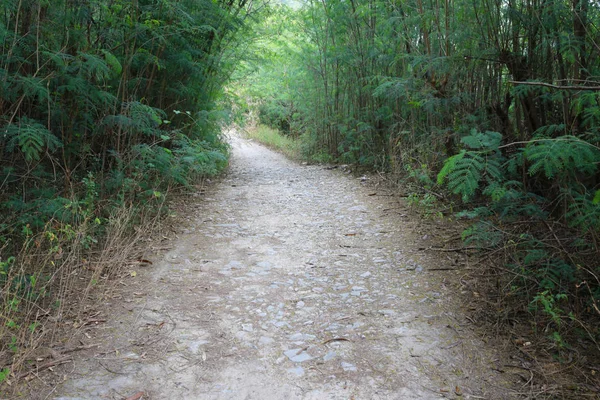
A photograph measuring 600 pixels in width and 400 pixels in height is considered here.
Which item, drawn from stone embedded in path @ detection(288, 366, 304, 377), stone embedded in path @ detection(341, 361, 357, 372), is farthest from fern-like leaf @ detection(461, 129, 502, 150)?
stone embedded in path @ detection(288, 366, 304, 377)

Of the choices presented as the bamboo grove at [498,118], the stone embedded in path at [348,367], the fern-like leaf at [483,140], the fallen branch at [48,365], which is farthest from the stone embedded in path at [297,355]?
the fern-like leaf at [483,140]

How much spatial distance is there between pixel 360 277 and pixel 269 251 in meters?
1.11

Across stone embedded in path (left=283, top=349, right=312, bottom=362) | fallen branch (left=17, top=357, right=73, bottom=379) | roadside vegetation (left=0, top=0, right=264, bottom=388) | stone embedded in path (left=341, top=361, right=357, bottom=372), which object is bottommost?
stone embedded in path (left=341, top=361, right=357, bottom=372)

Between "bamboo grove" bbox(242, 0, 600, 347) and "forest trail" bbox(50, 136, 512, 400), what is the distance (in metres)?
0.71

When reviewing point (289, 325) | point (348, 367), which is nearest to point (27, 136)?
point (289, 325)

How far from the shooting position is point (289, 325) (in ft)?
10.6

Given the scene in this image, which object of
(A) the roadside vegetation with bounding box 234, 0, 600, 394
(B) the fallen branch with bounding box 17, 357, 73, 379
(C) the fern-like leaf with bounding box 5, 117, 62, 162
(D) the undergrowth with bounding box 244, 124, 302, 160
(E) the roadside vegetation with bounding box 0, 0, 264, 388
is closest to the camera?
(B) the fallen branch with bounding box 17, 357, 73, 379

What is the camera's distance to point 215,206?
675cm

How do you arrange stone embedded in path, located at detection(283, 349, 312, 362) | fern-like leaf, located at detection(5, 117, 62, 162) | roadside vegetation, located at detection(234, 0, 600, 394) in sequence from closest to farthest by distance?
stone embedded in path, located at detection(283, 349, 312, 362), roadside vegetation, located at detection(234, 0, 600, 394), fern-like leaf, located at detection(5, 117, 62, 162)

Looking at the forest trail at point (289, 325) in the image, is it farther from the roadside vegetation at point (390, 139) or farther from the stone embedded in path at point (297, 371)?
the roadside vegetation at point (390, 139)

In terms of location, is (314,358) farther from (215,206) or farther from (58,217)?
(215,206)

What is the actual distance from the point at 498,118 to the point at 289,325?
13.1 ft

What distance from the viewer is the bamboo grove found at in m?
3.14

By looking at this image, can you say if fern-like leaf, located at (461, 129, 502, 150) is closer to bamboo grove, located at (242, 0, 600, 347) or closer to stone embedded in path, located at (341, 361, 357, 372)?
bamboo grove, located at (242, 0, 600, 347)
